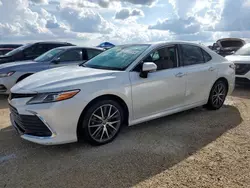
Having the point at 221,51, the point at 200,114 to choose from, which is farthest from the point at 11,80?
the point at 221,51

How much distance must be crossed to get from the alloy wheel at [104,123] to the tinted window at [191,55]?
1819 millimetres

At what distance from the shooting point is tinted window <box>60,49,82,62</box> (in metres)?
7.45

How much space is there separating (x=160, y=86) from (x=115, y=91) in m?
0.91

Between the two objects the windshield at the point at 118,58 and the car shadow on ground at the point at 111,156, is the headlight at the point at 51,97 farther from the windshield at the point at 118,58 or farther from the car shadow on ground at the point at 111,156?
the windshield at the point at 118,58

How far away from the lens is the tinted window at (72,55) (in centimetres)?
745

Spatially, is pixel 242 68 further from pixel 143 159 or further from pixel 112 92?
pixel 143 159

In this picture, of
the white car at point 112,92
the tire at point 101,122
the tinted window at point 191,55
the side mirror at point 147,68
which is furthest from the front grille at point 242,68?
the tire at point 101,122

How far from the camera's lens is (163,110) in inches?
172

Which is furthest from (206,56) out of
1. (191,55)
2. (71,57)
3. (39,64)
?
(39,64)

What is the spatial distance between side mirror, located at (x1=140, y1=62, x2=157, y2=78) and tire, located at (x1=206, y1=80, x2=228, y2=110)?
195cm

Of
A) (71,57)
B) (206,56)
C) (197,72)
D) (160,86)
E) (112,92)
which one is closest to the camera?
(112,92)

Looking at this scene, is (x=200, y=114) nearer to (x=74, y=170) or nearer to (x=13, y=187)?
(x=74, y=170)

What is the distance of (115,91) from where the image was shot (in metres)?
3.63

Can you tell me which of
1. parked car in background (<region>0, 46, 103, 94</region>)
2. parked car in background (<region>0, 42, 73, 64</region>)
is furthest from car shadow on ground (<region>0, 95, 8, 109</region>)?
parked car in background (<region>0, 42, 73, 64</region>)
